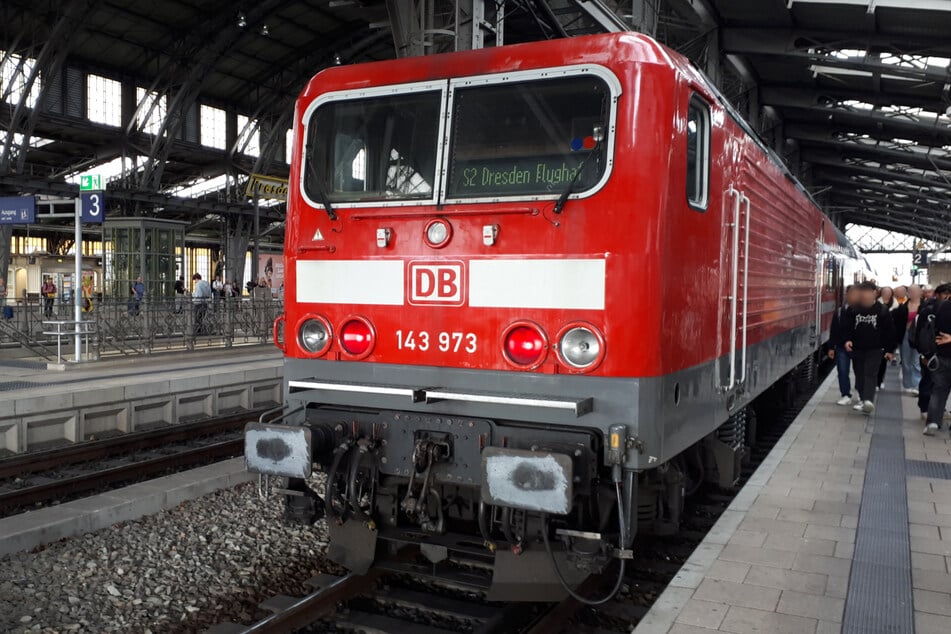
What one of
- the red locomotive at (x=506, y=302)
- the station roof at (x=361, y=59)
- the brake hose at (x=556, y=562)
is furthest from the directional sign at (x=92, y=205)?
the brake hose at (x=556, y=562)

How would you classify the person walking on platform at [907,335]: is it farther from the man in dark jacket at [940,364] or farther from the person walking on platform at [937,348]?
the man in dark jacket at [940,364]

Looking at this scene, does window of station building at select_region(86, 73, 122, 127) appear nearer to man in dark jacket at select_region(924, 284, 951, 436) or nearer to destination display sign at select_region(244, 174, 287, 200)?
destination display sign at select_region(244, 174, 287, 200)

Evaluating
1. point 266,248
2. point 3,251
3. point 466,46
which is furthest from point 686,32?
point 266,248

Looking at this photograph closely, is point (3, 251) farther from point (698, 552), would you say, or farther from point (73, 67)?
point (698, 552)

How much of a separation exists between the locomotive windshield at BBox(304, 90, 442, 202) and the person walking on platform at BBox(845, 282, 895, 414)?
8527 millimetres

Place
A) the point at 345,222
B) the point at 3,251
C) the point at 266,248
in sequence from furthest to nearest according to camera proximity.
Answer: the point at 266,248, the point at 3,251, the point at 345,222

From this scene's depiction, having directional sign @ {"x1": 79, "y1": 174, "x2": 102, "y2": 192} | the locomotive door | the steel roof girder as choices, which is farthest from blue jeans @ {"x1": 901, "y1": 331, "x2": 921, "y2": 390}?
the steel roof girder

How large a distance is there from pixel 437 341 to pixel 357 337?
61 cm

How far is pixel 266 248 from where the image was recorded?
47.4m

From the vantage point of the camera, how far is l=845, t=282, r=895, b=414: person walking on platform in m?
11.2

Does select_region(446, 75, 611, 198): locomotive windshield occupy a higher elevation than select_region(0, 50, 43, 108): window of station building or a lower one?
lower

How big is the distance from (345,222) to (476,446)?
174cm

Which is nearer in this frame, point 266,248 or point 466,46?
point 466,46

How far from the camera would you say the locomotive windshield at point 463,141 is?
4.67 m
